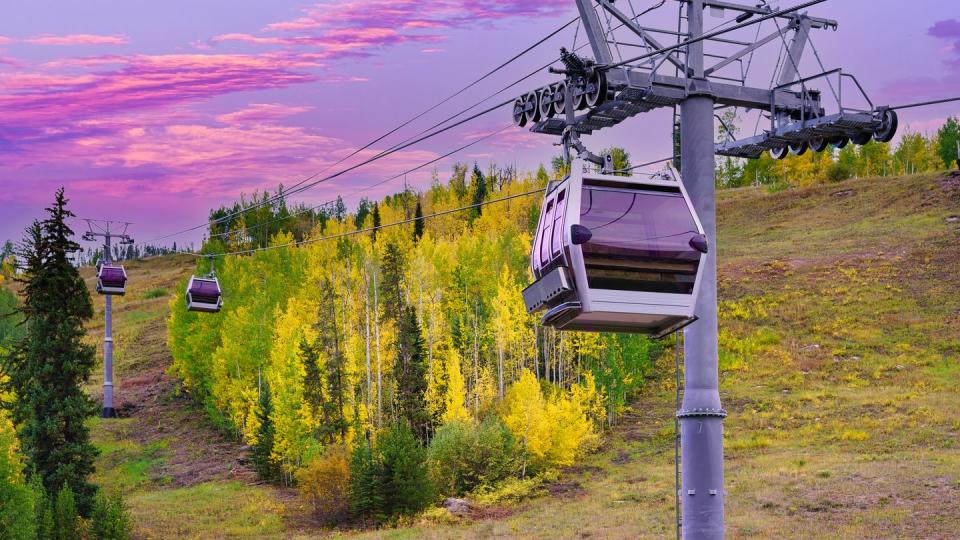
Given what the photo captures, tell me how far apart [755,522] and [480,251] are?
1694 inches

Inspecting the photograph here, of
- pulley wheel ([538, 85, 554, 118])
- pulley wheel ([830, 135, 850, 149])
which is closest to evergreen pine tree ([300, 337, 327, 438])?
pulley wheel ([538, 85, 554, 118])

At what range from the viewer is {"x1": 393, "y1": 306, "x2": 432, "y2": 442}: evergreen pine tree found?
204 ft

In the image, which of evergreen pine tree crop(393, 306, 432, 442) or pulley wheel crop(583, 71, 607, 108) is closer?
pulley wheel crop(583, 71, 607, 108)

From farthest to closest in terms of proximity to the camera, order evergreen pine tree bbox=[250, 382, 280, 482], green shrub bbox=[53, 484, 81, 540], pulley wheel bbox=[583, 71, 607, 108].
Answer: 1. evergreen pine tree bbox=[250, 382, 280, 482]
2. green shrub bbox=[53, 484, 81, 540]
3. pulley wheel bbox=[583, 71, 607, 108]

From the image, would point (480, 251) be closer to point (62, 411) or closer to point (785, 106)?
point (62, 411)

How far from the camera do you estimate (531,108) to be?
57.4 ft

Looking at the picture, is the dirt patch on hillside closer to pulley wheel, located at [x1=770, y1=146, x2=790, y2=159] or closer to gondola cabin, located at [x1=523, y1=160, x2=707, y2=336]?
pulley wheel, located at [x1=770, y1=146, x2=790, y2=159]

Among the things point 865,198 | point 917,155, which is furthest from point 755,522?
point 917,155

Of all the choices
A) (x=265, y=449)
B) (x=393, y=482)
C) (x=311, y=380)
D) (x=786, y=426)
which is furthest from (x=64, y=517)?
(x=786, y=426)

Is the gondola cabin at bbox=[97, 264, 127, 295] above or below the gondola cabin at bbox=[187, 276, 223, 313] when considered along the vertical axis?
above

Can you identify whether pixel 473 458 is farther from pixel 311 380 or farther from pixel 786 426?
pixel 786 426

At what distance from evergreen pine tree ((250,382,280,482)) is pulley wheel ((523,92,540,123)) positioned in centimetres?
4628

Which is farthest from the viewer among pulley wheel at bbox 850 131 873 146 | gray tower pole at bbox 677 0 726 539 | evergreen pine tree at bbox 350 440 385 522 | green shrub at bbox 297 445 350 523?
green shrub at bbox 297 445 350 523

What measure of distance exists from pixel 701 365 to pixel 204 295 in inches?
1388
